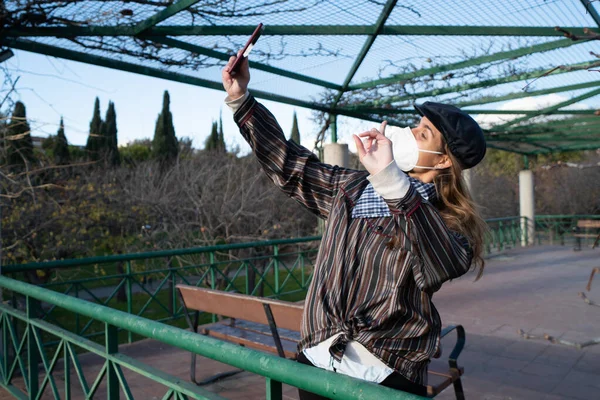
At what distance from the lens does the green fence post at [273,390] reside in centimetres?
149

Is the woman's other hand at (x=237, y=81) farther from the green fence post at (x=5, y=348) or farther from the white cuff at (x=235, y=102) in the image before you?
the green fence post at (x=5, y=348)

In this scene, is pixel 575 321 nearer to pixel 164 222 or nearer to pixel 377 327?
pixel 377 327

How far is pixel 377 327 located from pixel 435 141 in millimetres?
631

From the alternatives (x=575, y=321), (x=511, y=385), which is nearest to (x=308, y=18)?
(x=511, y=385)

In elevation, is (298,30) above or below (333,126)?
above

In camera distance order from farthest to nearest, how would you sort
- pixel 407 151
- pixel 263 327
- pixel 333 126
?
pixel 333 126
pixel 263 327
pixel 407 151

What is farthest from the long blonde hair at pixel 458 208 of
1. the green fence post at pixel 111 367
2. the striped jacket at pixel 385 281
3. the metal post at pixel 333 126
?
the metal post at pixel 333 126

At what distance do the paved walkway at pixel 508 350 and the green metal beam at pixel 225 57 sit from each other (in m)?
2.90

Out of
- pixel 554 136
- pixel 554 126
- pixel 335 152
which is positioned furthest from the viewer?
pixel 554 136

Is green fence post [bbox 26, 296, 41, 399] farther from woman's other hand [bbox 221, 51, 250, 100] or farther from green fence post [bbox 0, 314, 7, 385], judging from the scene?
woman's other hand [bbox 221, 51, 250, 100]

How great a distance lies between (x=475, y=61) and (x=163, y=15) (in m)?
3.55

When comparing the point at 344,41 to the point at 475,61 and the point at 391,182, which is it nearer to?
the point at 475,61

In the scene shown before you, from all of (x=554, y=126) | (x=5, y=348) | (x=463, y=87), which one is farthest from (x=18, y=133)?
(x=554, y=126)

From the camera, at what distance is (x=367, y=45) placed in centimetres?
528
